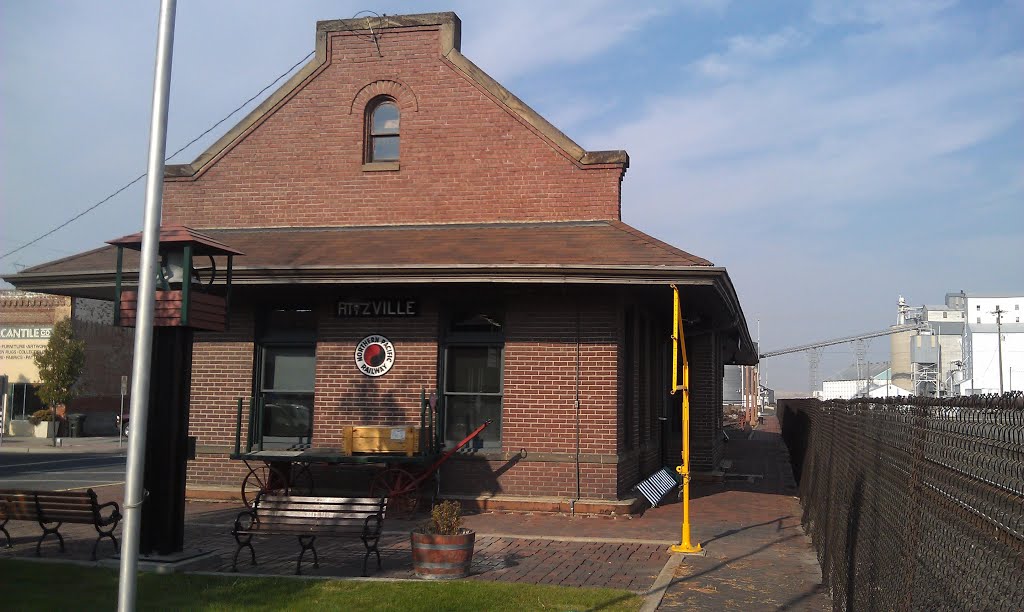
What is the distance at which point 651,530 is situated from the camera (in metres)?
12.8

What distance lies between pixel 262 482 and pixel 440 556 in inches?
275

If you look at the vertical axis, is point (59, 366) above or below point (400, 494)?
above

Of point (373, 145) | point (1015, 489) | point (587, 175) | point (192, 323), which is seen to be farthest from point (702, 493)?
point (1015, 489)

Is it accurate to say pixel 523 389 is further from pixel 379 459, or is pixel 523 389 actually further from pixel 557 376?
pixel 379 459

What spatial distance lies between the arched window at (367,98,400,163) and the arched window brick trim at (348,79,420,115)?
0.47 feet

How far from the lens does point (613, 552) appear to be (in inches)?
434

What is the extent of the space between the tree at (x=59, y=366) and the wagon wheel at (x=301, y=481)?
28476 millimetres

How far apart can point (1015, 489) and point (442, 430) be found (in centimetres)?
1215

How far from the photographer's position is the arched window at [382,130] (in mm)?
17047

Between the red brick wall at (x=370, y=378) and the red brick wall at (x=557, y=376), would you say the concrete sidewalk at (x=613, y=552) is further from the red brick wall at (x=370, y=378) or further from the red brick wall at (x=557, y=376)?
the red brick wall at (x=370, y=378)

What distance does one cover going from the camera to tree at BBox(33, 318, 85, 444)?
129 ft

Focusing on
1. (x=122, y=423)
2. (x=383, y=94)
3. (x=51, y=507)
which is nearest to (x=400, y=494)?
(x=51, y=507)

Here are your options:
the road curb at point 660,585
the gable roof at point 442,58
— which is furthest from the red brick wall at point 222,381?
the road curb at point 660,585

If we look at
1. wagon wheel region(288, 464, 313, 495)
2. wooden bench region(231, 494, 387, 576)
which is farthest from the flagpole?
wagon wheel region(288, 464, 313, 495)
